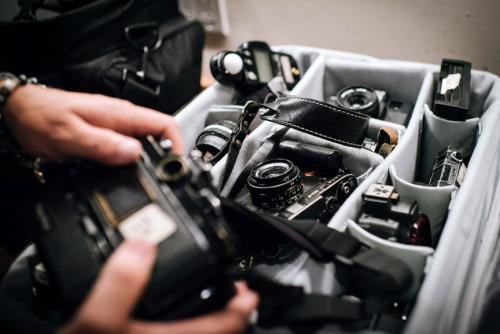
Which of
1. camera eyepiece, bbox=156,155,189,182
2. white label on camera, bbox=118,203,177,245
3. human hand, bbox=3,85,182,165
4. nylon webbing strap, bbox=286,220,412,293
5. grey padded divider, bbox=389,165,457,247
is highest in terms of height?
human hand, bbox=3,85,182,165

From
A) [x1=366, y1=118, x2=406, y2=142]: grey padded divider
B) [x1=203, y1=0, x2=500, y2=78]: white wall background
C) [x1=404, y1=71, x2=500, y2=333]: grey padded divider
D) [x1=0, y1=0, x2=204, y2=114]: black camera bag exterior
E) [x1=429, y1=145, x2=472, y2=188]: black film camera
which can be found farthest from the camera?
[x1=203, y1=0, x2=500, y2=78]: white wall background

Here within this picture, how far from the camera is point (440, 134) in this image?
797 mm

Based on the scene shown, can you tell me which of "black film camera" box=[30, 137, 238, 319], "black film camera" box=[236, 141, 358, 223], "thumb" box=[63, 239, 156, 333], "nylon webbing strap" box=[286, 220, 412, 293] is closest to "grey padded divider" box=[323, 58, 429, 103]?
"black film camera" box=[236, 141, 358, 223]

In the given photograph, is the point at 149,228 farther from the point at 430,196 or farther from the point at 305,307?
the point at 430,196

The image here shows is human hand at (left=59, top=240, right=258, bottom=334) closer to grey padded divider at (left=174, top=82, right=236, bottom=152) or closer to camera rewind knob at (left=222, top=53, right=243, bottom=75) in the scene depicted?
grey padded divider at (left=174, top=82, right=236, bottom=152)

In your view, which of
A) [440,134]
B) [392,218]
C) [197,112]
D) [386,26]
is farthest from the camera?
[386,26]

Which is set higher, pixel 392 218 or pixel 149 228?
pixel 149 228

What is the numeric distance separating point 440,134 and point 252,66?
52cm

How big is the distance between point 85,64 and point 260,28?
2.95ft

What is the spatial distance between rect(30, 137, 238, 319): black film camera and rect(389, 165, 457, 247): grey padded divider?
1.33 feet

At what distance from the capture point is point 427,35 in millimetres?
1216

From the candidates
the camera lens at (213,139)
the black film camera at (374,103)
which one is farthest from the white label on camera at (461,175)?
the camera lens at (213,139)

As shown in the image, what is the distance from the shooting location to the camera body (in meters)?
0.94

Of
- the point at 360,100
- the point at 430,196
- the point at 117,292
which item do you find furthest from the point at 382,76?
the point at 117,292
